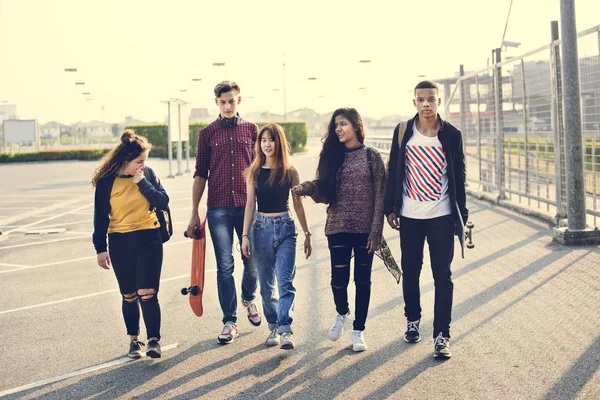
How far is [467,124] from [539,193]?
5.57 m

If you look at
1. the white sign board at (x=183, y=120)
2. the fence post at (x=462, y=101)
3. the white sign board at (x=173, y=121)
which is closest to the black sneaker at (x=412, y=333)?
the fence post at (x=462, y=101)

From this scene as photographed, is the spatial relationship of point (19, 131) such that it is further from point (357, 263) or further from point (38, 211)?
point (357, 263)

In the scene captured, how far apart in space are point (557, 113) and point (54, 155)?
144 feet

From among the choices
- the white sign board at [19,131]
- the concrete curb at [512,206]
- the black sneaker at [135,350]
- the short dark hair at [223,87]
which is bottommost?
the black sneaker at [135,350]

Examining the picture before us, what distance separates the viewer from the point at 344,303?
609 centimetres

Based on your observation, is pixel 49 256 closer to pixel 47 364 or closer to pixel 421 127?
pixel 47 364

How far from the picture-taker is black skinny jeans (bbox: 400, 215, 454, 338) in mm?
5805

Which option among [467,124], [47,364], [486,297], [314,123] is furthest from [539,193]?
[314,123]

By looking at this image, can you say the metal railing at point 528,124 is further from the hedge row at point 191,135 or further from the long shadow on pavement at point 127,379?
the hedge row at point 191,135

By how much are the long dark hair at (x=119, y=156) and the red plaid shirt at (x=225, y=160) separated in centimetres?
61

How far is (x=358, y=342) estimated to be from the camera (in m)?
5.86

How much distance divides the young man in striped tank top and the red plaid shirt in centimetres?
116

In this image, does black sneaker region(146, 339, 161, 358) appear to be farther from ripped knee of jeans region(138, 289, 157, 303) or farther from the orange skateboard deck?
the orange skateboard deck

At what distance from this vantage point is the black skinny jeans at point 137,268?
5945 mm
